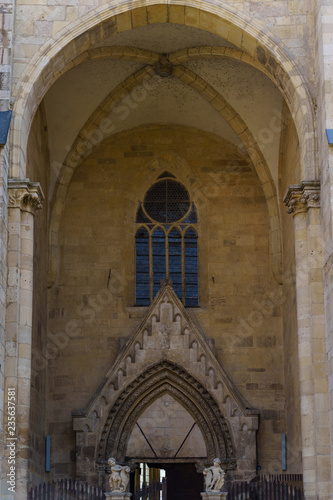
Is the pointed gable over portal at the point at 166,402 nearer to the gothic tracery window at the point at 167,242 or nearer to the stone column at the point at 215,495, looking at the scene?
the gothic tracery window at the point at 167,242

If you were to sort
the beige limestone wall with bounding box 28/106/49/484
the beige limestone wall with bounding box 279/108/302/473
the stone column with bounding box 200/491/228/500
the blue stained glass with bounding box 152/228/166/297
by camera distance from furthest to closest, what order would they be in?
the blue stained glass with bounding box 152/228/166/297, the beige limestone wall with bounding box 28/106/49/484, the beige limestone wall with bounding box 279/108/302/473, the stone column with bounding box 200/491/228/500

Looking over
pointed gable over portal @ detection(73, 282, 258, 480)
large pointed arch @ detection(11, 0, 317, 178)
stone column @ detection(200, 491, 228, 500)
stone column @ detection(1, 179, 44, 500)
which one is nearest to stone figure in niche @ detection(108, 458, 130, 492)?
stone column @ detection(200, 491, 228, 500)

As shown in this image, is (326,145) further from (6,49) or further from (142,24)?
(6,49)

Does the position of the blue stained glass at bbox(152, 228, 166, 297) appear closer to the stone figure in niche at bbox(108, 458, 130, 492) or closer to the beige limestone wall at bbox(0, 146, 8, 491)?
the stone figure in niche at bbox(108, 458, 130, 492)

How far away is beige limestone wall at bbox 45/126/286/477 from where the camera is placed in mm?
17562

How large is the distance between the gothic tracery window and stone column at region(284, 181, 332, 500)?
16.4ft

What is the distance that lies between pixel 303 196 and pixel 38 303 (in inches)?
226

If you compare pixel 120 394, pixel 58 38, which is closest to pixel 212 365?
pixel 120 394

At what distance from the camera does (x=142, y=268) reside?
61.4 feet

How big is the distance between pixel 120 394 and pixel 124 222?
3.66 meters

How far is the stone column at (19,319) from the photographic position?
12656 mm

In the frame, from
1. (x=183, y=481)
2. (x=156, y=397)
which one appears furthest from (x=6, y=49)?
(x=183, y=481)

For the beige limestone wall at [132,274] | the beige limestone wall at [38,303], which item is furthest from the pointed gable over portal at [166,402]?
the beige limestone wall at [38,303]

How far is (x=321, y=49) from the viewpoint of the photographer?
13617 mm
